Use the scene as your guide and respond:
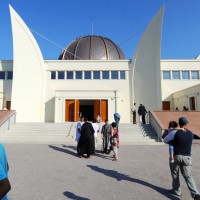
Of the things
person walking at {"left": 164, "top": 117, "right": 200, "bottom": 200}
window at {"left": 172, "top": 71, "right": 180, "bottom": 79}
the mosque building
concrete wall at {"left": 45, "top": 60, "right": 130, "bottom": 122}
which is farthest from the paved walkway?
window at {"left": 172, "top": 71, "right": 180, "bottom": 79}

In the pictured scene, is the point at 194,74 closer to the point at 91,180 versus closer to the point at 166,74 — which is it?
the point at 166,74

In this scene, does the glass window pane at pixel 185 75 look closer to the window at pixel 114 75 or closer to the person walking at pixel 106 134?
the window at pixel 114 75

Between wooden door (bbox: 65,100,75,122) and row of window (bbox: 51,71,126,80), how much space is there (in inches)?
138

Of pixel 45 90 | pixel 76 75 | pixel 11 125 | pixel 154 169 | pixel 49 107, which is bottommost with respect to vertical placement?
pixel 154 169

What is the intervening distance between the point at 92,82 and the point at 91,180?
18483mm

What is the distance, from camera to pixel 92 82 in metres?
22.7

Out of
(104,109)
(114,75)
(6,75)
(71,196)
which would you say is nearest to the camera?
(71,196)

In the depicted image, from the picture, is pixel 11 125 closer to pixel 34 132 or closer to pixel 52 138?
pixel 34 132

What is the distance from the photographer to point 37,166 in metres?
6.04

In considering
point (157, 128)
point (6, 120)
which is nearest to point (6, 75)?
point (6, 120)

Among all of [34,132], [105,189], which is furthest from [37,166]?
[34,132]

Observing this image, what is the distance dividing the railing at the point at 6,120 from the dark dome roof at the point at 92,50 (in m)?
15.5

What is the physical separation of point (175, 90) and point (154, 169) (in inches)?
778

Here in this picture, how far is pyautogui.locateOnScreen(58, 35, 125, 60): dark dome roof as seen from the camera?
2842cm
